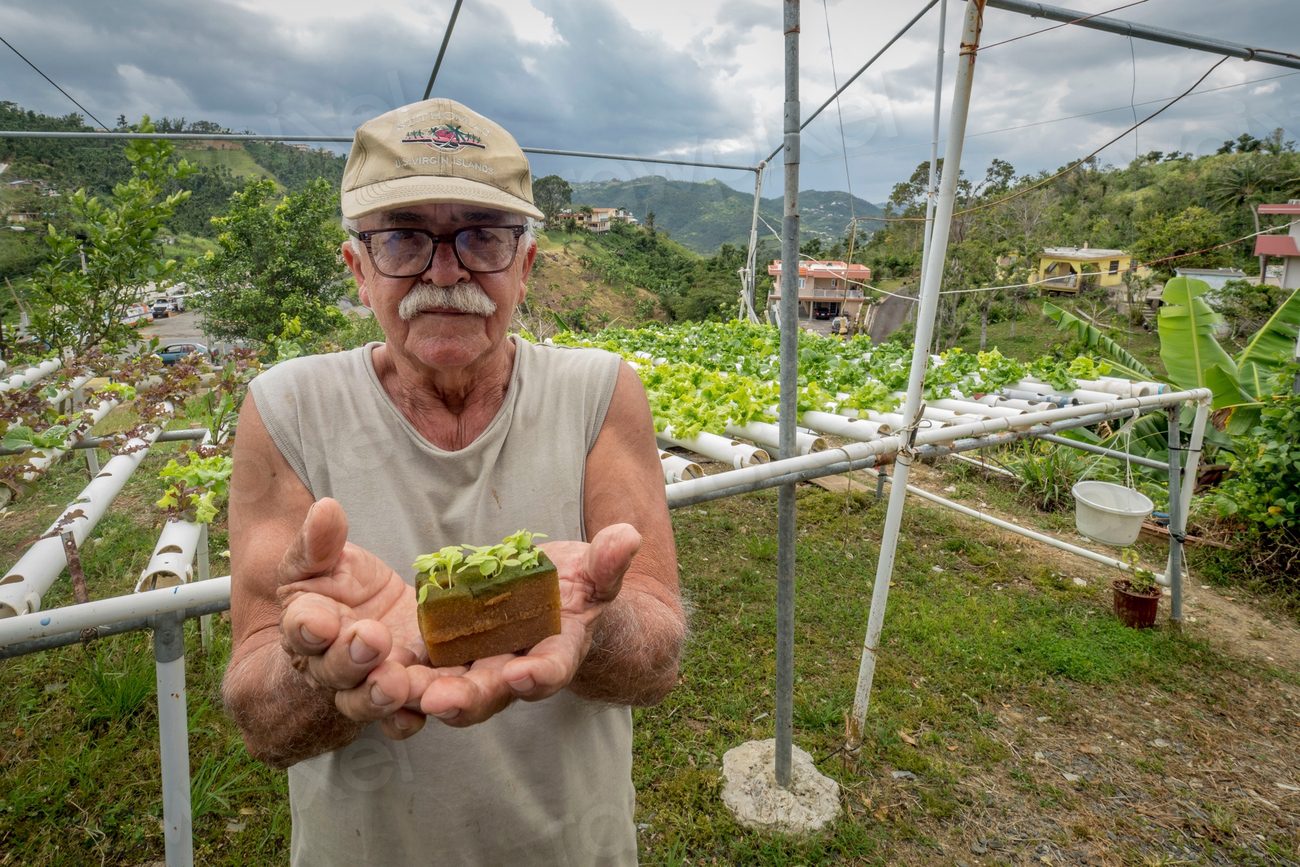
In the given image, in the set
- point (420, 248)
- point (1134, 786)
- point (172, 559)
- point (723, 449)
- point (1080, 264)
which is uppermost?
point (1080, 264)

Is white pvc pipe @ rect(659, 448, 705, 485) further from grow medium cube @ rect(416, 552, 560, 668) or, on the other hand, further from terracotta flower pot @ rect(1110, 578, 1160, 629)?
terracotta flower pot @ rect(1110, 578, 1160, 629)

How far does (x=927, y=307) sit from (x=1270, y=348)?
8348 millimetres

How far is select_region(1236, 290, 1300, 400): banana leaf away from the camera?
8016 mm

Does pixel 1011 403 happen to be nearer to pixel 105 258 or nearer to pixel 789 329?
pixel 789 329

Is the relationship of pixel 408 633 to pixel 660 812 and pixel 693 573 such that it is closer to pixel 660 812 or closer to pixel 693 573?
pixel 660 812

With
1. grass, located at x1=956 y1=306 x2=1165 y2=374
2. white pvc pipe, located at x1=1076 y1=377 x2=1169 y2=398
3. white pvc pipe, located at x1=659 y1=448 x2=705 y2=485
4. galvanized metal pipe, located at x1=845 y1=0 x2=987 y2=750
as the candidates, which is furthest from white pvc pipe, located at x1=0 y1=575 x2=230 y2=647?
grass, located at x1=956 y1=306 x2=1165 y2=374

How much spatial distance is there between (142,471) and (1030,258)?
104 ft

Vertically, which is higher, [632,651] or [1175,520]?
[632,651]

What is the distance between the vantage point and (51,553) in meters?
2.34

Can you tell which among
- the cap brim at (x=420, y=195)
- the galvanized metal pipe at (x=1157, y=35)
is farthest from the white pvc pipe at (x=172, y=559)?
the galvanized metal pipe at (x=1157, y=35)

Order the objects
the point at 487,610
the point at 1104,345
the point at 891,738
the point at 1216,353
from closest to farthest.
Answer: the point at 487,610 < the point at 891,738 < the point at 1216,353 < the point at 1104,345

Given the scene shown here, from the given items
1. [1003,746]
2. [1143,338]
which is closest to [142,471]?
[1003,746]

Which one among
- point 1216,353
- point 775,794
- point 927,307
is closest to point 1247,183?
point 1216,353

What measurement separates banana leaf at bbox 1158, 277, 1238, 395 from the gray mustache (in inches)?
354
